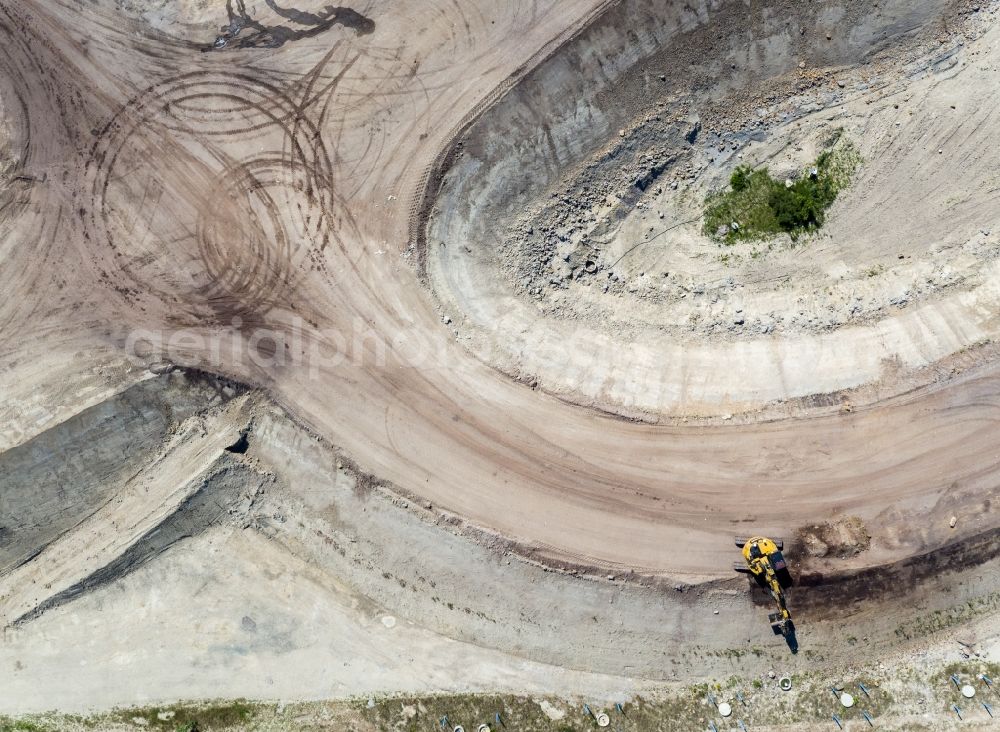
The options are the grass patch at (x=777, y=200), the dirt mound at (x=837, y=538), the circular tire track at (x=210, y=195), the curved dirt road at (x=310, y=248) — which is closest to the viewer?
the dirt mound at (x=837, y=538)

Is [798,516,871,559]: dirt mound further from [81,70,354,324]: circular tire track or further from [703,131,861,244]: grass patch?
[81,70,354,324]: circular tire track

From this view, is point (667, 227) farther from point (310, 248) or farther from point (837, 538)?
point (310, 248)

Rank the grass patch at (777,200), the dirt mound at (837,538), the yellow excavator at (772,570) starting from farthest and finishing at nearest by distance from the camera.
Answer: the grass patch at (777,200) < the dirt mound at (837,538) < the yellow excavator at (772,570)

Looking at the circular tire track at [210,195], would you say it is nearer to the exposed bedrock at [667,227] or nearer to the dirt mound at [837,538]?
the exposed bedrock at [667,227]

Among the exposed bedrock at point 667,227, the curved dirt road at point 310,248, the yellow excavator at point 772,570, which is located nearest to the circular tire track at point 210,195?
the curved dirt road at point 310,248

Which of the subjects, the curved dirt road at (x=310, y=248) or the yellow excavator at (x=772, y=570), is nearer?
the yellow excavator at (x=772, y=570)

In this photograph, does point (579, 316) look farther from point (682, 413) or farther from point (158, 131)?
point (158, 131)

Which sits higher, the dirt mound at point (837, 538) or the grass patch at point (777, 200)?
the grass patch at point (777, 200)
